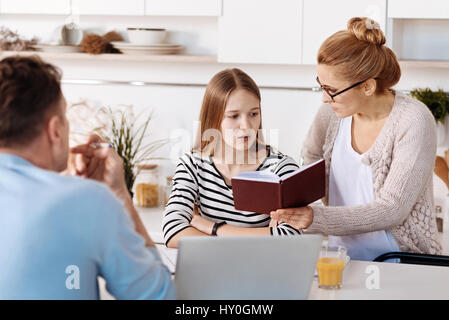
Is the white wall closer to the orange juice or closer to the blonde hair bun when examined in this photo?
the blonde hair bun

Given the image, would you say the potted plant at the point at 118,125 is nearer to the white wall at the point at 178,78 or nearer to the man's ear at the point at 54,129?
the white wall at the point at 178,78

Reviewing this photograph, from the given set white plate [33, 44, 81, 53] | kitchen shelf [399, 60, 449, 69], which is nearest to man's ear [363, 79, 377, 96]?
kitchen shelf [399, 60, 449, 69]

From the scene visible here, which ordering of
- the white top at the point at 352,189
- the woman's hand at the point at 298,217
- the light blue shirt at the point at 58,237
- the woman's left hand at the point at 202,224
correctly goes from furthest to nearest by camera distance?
1. the white top at the point at 352,189
2. the woman's left hand at the point at 202,224
3. the woman's hand at the point at 298,217
4. the light blue shirt at the point at 58,237

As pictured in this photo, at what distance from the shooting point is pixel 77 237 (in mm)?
1088

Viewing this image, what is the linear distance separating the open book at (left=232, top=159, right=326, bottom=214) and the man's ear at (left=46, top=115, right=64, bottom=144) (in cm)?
73

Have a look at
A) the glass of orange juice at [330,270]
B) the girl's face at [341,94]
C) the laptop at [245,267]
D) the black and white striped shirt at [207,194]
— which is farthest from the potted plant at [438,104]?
the laptop at [245,267]

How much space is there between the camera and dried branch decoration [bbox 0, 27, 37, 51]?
3385mm

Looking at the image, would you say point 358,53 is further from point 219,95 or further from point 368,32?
point 219,95

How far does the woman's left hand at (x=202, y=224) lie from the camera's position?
2.03 meters

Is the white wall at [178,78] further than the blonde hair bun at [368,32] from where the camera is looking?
Yes

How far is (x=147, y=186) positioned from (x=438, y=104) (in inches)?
56.8

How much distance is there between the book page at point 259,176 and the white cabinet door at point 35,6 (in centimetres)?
169
